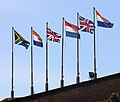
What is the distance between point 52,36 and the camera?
178ft

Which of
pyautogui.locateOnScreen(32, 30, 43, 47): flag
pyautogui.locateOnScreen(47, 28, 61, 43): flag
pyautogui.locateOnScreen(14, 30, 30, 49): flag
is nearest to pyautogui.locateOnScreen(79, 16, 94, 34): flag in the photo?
pyautogui.locateOnScreen(47, 28, 61, 43): flag

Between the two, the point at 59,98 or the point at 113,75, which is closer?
the point at 113,75

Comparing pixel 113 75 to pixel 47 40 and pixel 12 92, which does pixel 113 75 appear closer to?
pixel 47 40

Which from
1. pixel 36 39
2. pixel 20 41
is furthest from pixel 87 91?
pixel 20 41

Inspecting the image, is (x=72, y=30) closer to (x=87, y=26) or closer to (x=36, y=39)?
(x=87, y=26)

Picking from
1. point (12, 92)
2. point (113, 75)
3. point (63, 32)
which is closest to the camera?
point (113, 75)

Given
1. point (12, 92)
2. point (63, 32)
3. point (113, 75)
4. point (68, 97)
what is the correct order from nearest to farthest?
point (113, 75)
point (68, 97)
point (63, 32)
point (12, 92)

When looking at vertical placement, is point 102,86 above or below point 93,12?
below

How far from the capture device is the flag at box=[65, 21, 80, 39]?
52281 millimetres

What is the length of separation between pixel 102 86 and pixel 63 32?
9.10m

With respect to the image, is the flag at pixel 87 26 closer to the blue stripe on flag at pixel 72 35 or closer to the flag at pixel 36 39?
the blue stripe on flag at pixel 72 35

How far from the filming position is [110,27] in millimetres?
49969

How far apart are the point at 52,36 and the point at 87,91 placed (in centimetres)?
827

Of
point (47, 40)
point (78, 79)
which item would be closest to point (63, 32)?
point (47, 40)
